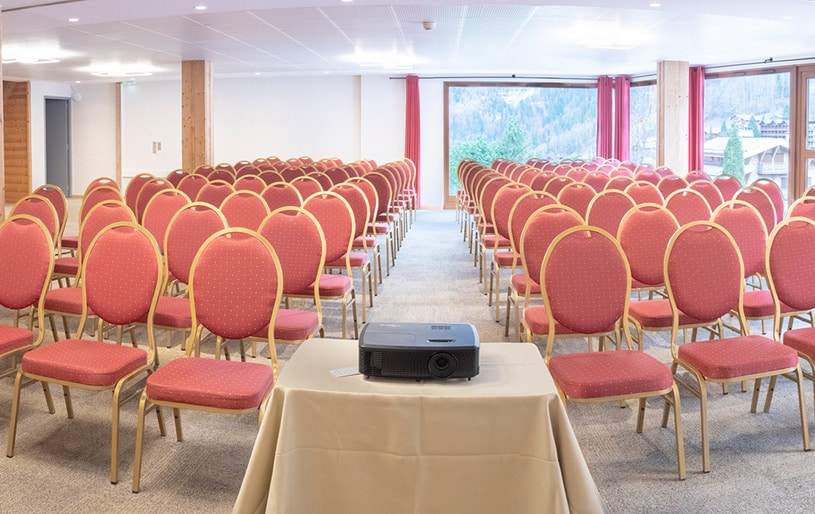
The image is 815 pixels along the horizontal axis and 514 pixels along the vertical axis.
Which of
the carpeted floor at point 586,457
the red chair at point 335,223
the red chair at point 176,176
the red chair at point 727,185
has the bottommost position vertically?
the carpeted floor at point 586,457

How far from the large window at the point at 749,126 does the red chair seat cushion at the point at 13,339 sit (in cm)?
1484

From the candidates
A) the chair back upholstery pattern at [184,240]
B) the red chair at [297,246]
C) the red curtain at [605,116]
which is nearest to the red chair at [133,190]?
the chair back upholstery pattern at [184,240]

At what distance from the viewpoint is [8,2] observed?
8102 mm

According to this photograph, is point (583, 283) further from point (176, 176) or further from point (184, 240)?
point (176, 176)

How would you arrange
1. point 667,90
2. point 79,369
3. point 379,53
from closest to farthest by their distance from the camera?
1. point 79,369
2. point 379,53
3. point 667,90

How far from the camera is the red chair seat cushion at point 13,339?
4.02 m

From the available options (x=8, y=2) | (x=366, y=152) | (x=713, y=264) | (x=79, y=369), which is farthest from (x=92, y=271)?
(x=366, y=152)

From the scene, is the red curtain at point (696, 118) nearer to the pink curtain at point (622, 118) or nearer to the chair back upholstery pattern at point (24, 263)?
the pink curtain at point (622, 118)

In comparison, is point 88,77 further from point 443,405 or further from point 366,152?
point 443,405

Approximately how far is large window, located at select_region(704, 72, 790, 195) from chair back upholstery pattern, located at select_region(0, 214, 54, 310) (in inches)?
576

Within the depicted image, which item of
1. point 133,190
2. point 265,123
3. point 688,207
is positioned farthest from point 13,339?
point 265,123

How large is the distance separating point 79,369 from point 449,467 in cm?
200

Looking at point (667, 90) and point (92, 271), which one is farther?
point (667, 90)

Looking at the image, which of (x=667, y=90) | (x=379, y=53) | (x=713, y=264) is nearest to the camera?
(x=713, y=264)
